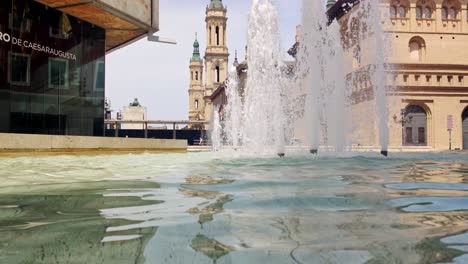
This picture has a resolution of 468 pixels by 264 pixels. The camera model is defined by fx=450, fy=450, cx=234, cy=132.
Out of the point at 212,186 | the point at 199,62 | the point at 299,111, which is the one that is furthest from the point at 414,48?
the point at 199,62

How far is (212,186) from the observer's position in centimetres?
446

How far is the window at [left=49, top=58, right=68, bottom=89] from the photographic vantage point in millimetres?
16078

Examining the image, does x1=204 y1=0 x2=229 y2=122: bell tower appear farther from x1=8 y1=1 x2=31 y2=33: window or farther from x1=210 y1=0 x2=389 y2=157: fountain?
x1=8 y1=1 x2=31 y2=33: window

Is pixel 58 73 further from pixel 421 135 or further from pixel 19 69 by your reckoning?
pixel 421 135

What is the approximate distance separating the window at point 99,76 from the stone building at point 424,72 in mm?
21722

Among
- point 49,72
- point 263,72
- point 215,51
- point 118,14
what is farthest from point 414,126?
point 215,51

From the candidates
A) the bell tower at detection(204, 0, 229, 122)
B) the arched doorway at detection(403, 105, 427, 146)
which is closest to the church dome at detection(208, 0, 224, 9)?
the bell tower at detection(204, 0, 229, 122)

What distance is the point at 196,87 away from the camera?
11644 centimetres

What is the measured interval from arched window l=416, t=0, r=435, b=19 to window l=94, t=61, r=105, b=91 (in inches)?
1035

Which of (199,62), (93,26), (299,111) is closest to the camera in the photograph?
(93,26)

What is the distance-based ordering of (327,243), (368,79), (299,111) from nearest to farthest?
(327,243) → (368,79) → (299,111)

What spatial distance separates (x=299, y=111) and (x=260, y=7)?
20.6 meters

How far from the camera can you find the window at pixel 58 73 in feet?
52.7

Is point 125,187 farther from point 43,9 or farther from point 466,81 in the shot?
point 466,81
